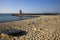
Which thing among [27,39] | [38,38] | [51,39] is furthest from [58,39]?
[27,39]

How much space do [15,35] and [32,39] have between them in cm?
134

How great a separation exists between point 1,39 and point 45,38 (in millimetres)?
2296

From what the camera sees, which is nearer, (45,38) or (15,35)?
(45,38)

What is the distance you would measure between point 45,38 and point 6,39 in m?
2.05

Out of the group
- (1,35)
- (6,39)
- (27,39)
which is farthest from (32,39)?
(1,35)

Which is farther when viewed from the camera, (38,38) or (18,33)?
(18,33)

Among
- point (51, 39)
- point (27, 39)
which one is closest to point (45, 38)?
point (51, 39)

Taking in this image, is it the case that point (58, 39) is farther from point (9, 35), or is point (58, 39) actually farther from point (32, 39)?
point (9, 35)

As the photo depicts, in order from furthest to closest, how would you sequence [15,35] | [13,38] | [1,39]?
[15,35]
[13,38]
[1,39]

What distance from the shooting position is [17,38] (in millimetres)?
6797

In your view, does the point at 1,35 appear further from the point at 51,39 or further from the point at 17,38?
the point at 51,39

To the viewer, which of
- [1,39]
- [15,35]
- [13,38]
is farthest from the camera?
[15,35]

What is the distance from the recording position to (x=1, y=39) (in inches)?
245

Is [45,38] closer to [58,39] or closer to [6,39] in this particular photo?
[58,39]
